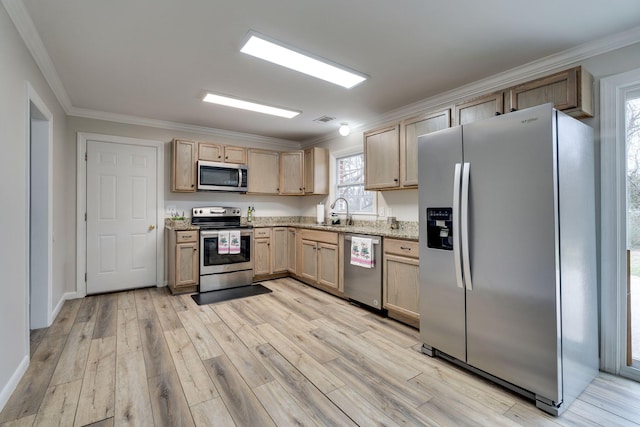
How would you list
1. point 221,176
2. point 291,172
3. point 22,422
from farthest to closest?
point 291,172, point 221,176, point 22,422

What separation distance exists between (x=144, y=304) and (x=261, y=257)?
170 centimetres

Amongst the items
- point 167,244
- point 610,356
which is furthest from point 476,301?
point 167,244

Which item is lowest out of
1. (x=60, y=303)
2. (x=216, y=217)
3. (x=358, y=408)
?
(x=358, y=408)

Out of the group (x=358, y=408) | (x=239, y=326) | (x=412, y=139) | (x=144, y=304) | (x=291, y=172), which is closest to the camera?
(x=358, y=408)

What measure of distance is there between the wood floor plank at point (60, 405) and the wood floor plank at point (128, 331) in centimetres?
48

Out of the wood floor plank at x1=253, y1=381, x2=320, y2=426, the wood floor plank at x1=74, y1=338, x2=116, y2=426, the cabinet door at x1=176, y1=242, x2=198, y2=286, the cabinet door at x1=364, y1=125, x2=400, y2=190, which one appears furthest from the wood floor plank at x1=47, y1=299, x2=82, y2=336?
the cabinet door at x1=364, y1=125, x2=400, y2=190

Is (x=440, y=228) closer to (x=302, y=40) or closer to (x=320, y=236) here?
(x=302, y=40)

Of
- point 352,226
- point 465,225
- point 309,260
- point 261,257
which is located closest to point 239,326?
point 309,260

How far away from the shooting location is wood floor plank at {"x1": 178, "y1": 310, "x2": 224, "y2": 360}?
2477 millimetres

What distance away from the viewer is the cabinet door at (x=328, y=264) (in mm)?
Result: 3951

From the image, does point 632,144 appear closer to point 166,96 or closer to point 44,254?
point 166,96

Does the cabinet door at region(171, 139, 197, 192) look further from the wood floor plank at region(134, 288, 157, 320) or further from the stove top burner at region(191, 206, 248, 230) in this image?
the wood floor plank at region(134, 288, 157, 320)

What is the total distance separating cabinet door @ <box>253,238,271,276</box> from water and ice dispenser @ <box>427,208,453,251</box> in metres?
2.99

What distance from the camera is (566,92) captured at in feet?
7.38
